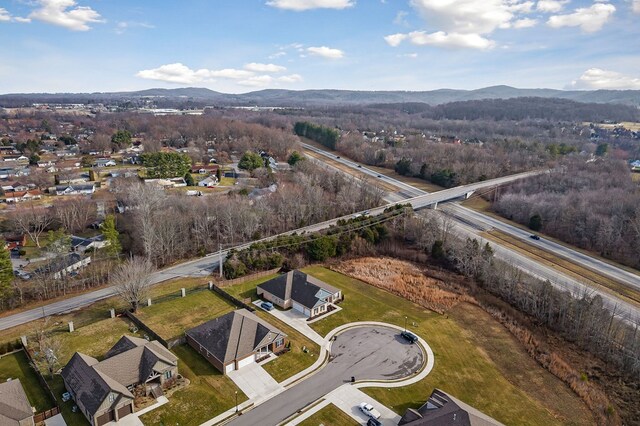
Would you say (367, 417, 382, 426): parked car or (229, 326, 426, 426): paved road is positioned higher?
(367, 417, 382, 426): parked car

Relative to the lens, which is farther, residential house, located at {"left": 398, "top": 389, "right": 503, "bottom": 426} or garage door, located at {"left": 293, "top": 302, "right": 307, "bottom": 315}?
garage door, located at {"left": 293, "top": 302, "right": 307, "bottom": 315}

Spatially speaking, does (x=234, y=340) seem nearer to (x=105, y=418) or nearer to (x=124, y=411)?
(x=124, y=411)

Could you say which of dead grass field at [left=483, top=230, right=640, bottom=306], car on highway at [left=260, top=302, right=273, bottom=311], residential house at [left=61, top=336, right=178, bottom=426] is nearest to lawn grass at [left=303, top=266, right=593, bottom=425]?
car on highway at [left=260, top=302, right=273, bottom=311]

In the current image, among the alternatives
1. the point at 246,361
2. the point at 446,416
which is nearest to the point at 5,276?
the point at 246,361

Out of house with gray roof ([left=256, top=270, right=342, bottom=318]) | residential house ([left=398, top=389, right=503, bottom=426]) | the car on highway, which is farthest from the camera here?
the car on highway

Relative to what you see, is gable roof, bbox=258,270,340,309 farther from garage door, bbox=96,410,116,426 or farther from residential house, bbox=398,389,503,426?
garage door, bbox=96,410,116,426

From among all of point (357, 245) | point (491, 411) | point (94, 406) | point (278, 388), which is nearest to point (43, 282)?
point (94, 406)

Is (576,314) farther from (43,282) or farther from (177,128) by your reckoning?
(177,128)
